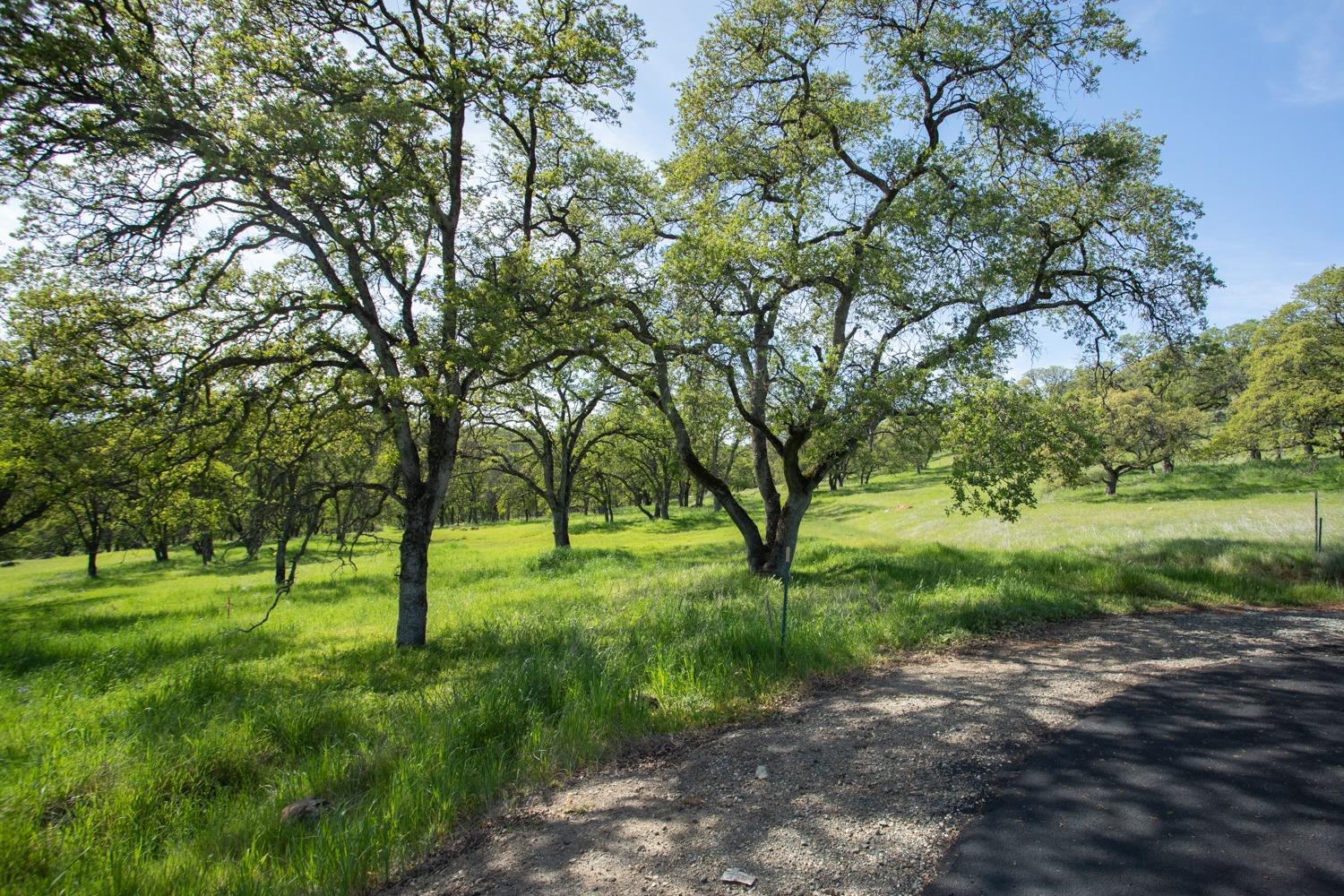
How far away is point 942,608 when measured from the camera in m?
10.4

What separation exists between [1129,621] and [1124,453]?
93.8ft

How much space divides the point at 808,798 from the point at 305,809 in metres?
3.88

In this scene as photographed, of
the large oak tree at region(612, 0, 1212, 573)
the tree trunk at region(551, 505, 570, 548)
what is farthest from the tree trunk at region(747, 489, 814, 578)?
the tree trunk at region(551, 505, 570, 548)

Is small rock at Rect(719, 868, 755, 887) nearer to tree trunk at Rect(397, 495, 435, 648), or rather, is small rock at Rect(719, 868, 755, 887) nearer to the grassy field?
the grassy field

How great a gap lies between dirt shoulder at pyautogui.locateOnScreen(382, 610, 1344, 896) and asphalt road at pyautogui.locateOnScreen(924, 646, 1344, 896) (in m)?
0.25

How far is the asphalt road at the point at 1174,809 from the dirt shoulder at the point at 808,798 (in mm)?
249

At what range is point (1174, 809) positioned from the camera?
385 centimetres

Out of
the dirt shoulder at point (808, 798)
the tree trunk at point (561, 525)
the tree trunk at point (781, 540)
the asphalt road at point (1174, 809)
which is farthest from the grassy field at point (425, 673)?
the tree trunk at point (561, 525)

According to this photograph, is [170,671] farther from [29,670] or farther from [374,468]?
[374,468]

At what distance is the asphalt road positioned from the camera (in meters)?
3.19

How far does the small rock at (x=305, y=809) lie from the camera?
15.1 ft

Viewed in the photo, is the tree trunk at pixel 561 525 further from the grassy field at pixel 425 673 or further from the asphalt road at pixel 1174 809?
the asphalt road at pixel 1174 809

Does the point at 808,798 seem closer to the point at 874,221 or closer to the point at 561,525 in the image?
the point at 874,221

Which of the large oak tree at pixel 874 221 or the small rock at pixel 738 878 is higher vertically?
the large oak tree at pixel 874 221
